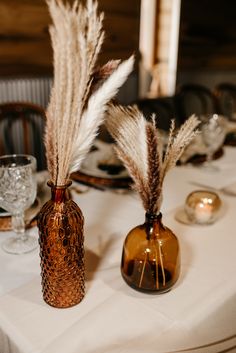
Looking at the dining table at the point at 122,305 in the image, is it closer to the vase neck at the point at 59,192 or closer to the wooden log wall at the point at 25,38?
the vase neck at the point at 59,192

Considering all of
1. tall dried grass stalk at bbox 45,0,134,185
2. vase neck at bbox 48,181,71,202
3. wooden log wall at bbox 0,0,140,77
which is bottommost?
vase neck at bbox 48,181,71,202

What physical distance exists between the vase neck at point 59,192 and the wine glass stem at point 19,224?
0.90ft

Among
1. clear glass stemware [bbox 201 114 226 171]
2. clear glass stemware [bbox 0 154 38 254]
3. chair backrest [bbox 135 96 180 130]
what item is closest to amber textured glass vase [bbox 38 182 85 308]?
clear glass stemware [bbox 0 154 38 254]

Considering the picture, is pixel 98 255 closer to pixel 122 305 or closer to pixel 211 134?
pixel 122 305

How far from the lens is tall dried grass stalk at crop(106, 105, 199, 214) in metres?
0.61

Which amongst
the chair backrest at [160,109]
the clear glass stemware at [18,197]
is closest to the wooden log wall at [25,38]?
the chair backrest at [160,109]

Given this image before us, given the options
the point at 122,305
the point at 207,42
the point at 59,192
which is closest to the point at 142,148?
the point at 59,192

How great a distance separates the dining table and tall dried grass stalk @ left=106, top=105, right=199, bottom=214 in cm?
19

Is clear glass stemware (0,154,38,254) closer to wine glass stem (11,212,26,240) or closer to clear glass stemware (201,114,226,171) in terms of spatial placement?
wine glass stem (11,212,26,240)

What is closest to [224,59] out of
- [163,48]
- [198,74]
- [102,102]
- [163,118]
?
[198,74]

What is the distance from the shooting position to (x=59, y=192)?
0.61 m

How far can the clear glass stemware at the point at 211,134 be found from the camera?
1.41 m

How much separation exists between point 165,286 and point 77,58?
434 millimetres

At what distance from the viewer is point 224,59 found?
14.9 ft
